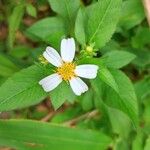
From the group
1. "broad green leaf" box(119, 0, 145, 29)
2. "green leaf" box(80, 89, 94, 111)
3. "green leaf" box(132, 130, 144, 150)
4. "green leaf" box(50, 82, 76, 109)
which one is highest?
"green leaf" box(50, 82, 76, 109)

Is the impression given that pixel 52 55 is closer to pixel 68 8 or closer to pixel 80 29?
pixel 80 29

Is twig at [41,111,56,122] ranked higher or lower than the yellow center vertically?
lower

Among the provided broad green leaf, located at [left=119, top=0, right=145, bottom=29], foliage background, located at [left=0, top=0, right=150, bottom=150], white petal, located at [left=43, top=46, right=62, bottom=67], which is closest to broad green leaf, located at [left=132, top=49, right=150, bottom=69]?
foliage background, located at [left=0, top=0, right=150, bottom=150]

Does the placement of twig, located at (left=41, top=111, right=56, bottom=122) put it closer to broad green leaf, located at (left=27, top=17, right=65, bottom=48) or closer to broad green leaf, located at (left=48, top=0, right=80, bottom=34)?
broad green leaf, located at (left=27, top=17, right=65, bottom=48)

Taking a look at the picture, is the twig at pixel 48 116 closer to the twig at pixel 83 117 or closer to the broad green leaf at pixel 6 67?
the twig at pixel 83 117

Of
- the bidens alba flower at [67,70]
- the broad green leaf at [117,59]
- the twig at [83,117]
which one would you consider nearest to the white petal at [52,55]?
the bidens alba flower at [67,70]

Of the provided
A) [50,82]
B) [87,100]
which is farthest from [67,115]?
[50,82]
